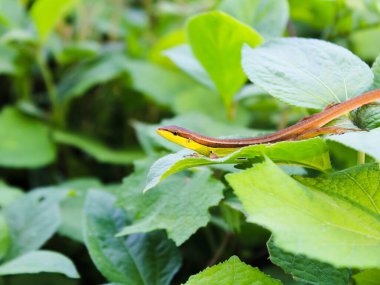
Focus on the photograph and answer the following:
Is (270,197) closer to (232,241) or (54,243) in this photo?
(232,241)

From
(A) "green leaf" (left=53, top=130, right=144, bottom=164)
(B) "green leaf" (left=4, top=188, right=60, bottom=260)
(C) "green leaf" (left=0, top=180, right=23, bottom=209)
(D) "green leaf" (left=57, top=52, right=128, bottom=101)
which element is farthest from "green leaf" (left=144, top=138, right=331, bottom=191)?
(D) "green leaf" (left=57, top=52, right=128, bottom=101)

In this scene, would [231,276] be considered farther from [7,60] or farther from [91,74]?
[7,60]

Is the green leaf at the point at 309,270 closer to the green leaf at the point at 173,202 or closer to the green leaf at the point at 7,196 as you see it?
the green leaf at the point at 173,202

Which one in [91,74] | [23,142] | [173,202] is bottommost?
[23,142]

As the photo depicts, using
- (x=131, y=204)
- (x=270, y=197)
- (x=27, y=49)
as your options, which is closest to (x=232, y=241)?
(x=131, y=204)

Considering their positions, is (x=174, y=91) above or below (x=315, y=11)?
below

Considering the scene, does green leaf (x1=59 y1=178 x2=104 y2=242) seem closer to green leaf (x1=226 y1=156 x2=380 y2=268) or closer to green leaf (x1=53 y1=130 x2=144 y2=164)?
green leaf (x1=53 y1=130 x2=144 y2=164)

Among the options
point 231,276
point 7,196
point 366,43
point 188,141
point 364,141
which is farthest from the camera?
point 366,43

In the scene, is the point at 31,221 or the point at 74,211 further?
the point at 74,211

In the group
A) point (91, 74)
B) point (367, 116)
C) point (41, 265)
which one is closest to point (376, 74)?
point (367, 116)
